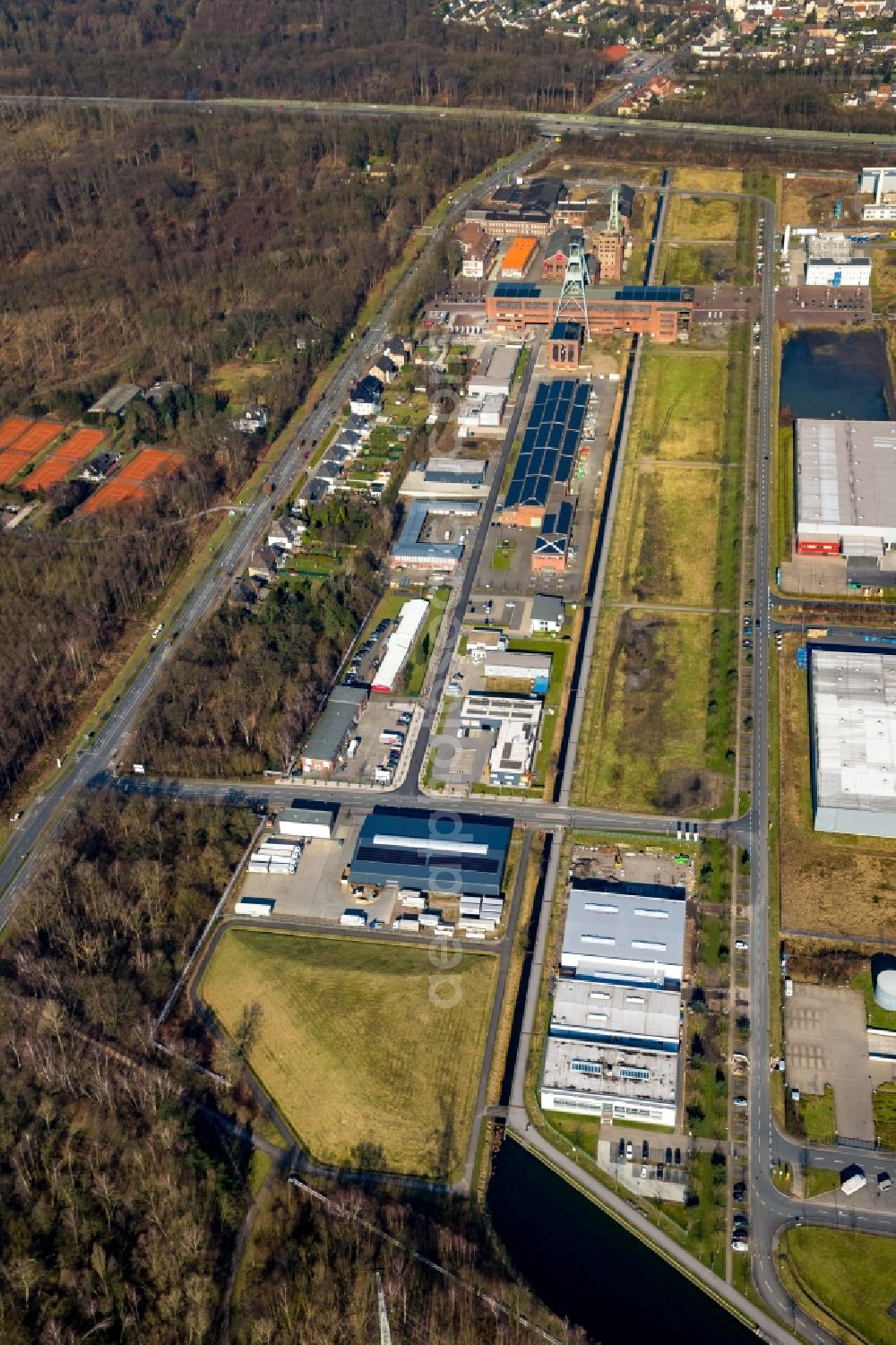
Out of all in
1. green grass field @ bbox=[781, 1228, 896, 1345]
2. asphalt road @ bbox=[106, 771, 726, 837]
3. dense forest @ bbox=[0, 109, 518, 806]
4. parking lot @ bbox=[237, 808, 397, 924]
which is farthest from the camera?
dense forest @ bbox=[0, 109, 518, 806]

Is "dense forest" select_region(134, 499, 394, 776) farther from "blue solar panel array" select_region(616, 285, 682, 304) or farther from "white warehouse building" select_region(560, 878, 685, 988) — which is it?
"blue solar panel array" select_region(616, 285, 682, 304)

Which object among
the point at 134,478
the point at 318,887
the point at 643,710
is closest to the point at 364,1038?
the point at 318,887

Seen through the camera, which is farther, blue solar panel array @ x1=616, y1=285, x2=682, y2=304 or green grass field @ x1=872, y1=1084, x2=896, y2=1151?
blue solar panel array @ x1=616, y1=285, x2=682, y2=304

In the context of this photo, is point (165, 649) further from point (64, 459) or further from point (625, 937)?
point (625, 937)

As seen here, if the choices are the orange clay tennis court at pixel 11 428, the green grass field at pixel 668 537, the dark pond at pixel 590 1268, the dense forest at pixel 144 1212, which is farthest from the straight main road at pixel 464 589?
the orange clay tennis court at pixel 11 428

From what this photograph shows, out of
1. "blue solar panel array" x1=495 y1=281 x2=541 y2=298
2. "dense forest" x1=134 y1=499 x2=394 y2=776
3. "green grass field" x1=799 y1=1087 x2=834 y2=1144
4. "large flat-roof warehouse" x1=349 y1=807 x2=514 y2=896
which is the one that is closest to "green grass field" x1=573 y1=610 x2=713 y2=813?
"large flat-roof warehouse" x1=349 y1=807 x2=514 y2=896
